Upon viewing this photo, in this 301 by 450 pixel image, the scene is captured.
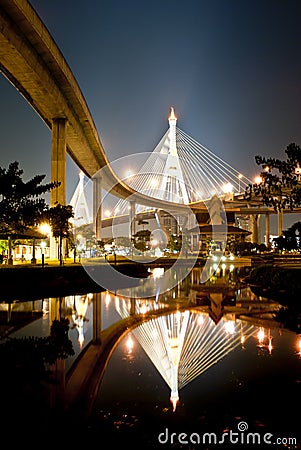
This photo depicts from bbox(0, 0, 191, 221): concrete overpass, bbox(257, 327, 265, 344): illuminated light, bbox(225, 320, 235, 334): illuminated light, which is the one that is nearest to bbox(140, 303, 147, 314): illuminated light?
bbox(225, 320, 235, 334): illuminated light

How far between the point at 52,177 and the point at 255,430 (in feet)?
119

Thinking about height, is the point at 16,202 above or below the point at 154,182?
below

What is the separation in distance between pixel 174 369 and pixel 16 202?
15.7m

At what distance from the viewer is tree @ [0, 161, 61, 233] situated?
1998 centimetres

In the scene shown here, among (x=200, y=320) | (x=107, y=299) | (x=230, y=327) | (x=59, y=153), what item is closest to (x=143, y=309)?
(x=200, y=320)

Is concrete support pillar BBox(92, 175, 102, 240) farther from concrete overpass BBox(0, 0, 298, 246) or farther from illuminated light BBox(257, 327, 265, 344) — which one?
illuminated light BBox(257, 327, 265, 344)

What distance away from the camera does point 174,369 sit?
6.53 metres

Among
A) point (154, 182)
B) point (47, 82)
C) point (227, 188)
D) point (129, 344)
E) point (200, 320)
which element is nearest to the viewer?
point (129, 344)

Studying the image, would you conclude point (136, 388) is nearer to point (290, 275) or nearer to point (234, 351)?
point (234, 351)

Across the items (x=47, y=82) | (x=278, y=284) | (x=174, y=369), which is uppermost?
(x=47, y=82)

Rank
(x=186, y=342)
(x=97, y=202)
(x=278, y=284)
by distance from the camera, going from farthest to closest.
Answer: (x=97, y=202)
(x=278, y=284)
(x=186, y=342)

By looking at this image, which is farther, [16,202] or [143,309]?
[16,202]

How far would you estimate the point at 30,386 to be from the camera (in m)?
5.61

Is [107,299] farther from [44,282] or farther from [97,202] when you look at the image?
[97,202]
